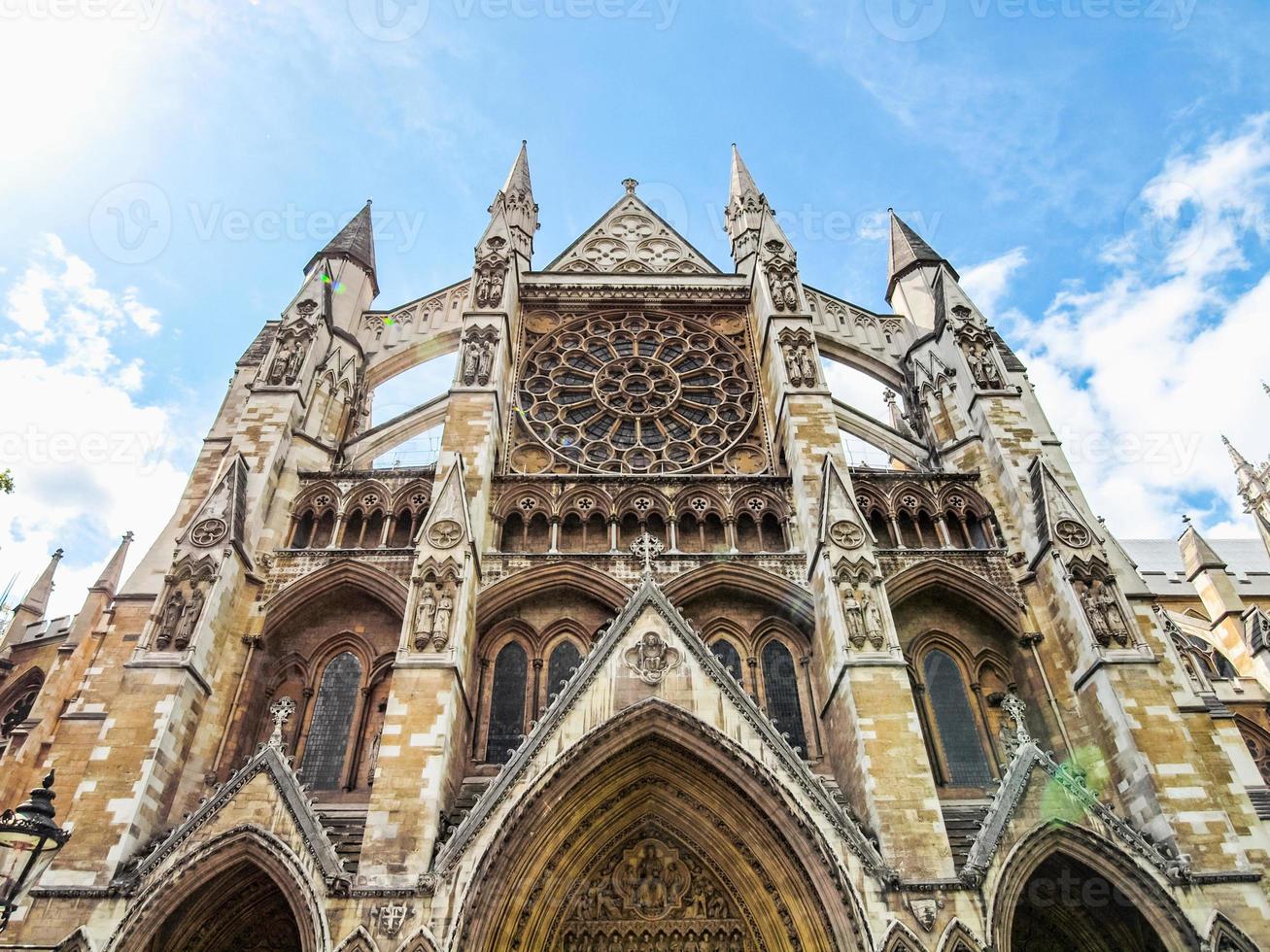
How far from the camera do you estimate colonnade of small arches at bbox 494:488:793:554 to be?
14.8 meters

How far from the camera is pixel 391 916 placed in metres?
9.59

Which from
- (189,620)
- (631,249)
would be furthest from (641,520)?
(631,249)

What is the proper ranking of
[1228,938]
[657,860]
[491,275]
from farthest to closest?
1. [491,275]
2. [657,860]
3. [1228,938]

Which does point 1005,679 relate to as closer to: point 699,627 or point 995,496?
point 995,496

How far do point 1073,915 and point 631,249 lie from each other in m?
18.0

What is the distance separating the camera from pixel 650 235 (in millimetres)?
23031

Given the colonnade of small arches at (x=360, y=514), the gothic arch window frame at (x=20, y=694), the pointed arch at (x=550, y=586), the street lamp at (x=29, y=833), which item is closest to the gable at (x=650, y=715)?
the pointed arch at (x=550, y=586)

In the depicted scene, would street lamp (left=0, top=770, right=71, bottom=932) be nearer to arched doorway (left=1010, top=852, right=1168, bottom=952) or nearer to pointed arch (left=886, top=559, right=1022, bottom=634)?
arched doorway (left=1010, top=852, right=1168, bottom=952)


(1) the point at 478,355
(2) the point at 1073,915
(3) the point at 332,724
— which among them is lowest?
(2) the point at 1073,915

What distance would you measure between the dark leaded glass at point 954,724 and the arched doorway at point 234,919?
993cm

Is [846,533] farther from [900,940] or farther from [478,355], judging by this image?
[478,355]

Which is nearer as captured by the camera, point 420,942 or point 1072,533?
point 420,942

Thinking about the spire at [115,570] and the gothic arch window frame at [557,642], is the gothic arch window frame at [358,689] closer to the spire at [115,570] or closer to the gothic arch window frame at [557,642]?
the gothic arch window frame at [557,642]

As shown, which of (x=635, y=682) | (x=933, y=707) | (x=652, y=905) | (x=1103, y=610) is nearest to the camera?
(x=652, y=905)
